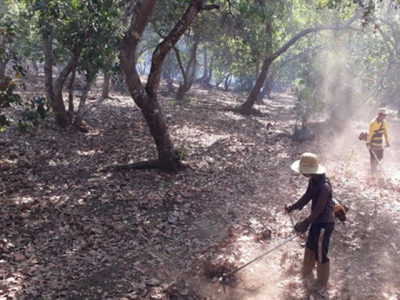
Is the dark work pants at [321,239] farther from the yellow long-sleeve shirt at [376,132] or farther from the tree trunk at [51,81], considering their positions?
the tree trunk at [51,81]

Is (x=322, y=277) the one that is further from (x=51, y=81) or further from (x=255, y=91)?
(x=255, y=91)

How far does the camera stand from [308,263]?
221 inches

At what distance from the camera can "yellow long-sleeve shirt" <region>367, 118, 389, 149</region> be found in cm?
997

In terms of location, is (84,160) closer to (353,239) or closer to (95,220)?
(95,220)

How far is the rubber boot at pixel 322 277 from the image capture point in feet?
17.5

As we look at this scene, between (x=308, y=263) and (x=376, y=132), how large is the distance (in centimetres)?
598

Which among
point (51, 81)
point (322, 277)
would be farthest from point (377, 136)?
point (51, 81)

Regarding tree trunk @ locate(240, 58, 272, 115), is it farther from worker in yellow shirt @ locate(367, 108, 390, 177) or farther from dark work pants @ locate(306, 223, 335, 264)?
dark work pants @ locate(306, 223, 335, 264)

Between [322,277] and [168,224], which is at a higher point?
[322,277]

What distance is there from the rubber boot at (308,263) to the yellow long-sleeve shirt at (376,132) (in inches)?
230

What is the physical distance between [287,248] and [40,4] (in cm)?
693

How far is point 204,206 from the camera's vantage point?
27.1 feet

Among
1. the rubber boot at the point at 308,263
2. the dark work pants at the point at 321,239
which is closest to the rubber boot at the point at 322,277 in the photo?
the dark work pants at the point at 321,239

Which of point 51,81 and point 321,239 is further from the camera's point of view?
point 51,81
